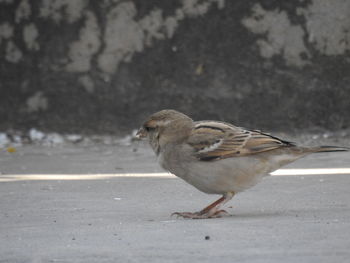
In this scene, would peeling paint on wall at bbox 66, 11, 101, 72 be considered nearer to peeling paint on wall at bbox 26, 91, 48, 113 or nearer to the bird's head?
peeling paint on wall at bbox 26, 91, 48, 113

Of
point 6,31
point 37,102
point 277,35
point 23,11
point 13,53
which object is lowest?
point 37,102

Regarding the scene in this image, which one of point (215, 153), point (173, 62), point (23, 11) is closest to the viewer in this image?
point (215, 153)

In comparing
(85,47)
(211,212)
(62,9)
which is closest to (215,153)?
(211,212)

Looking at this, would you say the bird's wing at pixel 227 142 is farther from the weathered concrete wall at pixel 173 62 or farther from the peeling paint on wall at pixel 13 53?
the peeling paint on wall at pixel 13 53

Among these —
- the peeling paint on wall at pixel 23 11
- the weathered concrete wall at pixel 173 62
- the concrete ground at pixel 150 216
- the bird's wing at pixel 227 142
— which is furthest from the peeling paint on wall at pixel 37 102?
the bird's wing at pixel 227 142

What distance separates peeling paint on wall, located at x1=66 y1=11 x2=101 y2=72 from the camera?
31.6 feet

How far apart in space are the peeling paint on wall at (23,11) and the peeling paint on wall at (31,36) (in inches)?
4.0

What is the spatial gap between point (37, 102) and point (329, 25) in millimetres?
3192

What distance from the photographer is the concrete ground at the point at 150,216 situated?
13.0 ft

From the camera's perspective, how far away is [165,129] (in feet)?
18.4

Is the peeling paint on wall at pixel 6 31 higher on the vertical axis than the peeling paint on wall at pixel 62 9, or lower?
lower

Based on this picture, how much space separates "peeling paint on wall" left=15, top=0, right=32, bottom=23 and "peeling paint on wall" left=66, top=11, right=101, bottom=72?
1.90 feet

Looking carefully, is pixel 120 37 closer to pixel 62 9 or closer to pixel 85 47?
pixel 85 47

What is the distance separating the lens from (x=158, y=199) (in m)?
6.04
